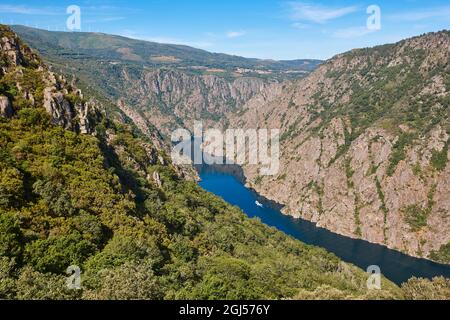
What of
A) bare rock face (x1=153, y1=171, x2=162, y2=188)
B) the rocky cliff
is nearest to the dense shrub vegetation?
the rocky cliff

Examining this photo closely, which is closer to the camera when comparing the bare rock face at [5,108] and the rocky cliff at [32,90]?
the bare rock face at [5,108]

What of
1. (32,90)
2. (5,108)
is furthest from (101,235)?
(32,90)

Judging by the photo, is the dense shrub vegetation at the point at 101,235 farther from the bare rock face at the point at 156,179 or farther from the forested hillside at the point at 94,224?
the bare rock face at the point at 156,179

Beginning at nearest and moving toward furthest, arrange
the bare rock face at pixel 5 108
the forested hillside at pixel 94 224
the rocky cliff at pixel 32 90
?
the forested hillside at pixel 94 224
the bare rock face at pixel 5 108
the rocky cliff at pixel 32 90

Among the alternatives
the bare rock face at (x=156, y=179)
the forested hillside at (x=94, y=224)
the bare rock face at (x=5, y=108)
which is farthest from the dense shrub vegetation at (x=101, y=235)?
the bare rock face at (x=156, y=179)

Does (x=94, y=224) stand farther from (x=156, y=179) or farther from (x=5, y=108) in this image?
(x=156, y=179)

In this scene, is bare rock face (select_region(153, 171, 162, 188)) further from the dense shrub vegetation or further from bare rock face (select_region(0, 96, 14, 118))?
bare rock face (select_region(0, 96, 14, 118))
